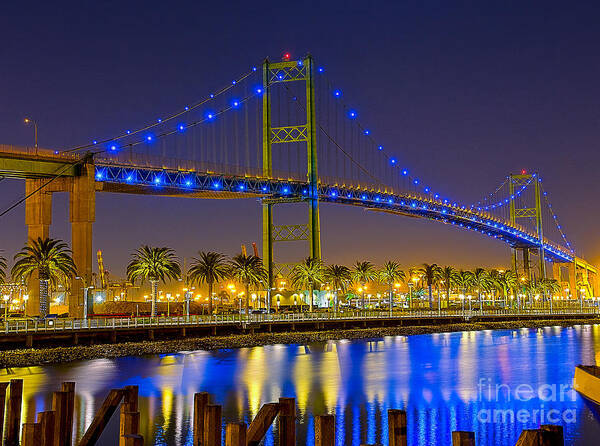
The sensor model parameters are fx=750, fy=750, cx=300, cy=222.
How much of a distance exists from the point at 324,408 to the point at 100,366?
1731 centimetres

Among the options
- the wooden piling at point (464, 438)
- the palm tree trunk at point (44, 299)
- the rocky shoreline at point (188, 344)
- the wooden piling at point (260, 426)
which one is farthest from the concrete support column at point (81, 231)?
the wooden piling at point (464, 438)

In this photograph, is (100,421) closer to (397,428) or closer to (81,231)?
(397,428)

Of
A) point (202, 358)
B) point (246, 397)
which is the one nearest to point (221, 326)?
point (202, 358)

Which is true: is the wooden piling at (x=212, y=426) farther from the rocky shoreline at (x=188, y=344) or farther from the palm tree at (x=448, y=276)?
the palm tree at (x=448, y=276)

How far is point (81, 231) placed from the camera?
59250 mm

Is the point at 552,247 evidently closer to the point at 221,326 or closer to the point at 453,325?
the point at 453,325

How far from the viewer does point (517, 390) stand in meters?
36.4

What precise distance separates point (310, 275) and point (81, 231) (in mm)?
28870

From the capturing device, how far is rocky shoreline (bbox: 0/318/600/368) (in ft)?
137

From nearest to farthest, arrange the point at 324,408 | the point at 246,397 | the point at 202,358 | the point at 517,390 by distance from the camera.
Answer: the point at 324,408 → the point at 246,397 → the point at 517,390 → the point at 202,358

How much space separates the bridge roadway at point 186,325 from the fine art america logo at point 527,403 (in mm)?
22936

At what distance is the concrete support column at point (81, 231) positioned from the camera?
58.2 meters

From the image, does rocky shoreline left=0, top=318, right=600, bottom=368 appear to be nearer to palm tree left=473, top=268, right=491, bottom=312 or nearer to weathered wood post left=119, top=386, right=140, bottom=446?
weathered wood post left=119, top=386, right=140, bottom=446

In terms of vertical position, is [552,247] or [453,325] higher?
[552,247]
